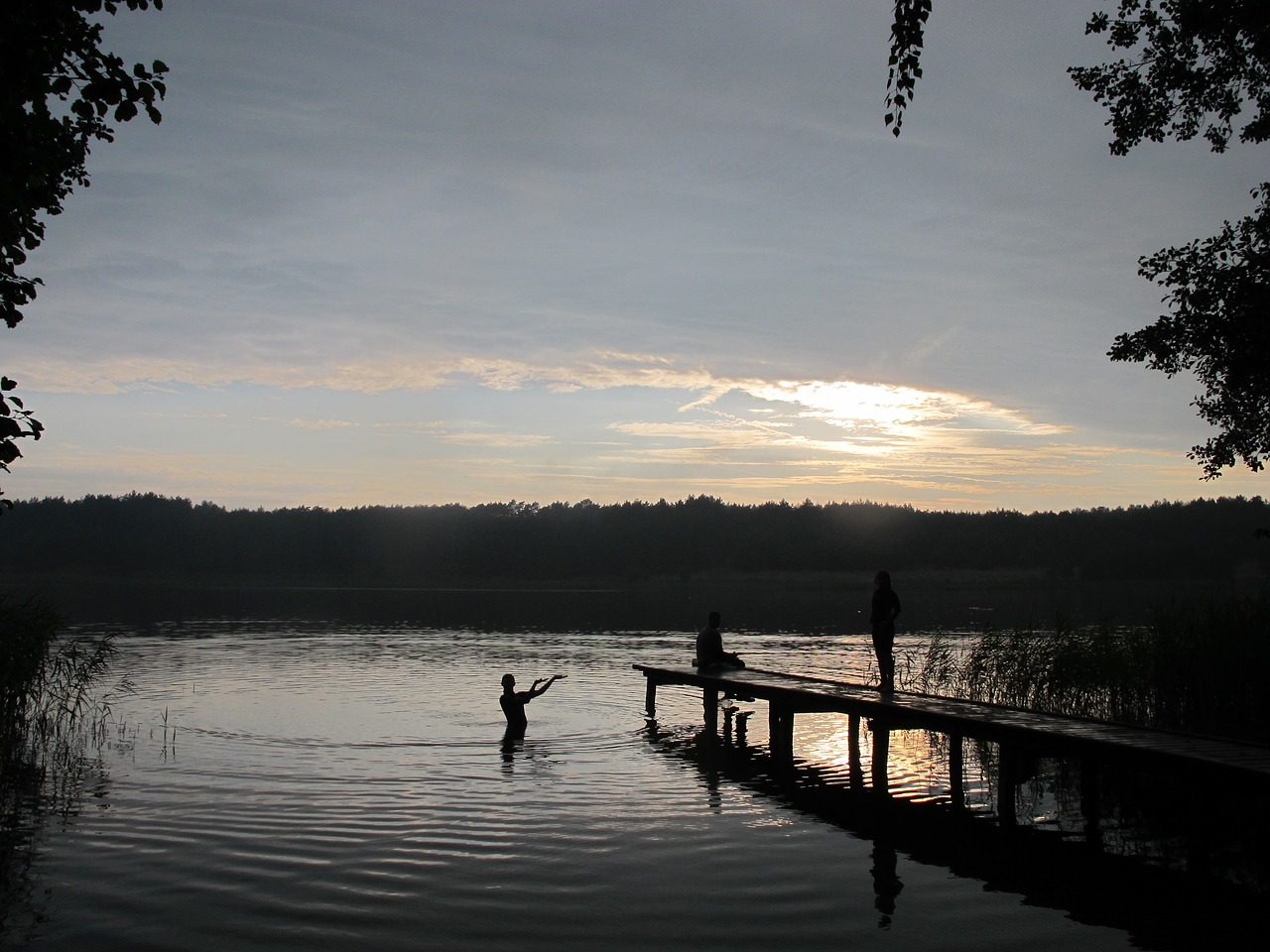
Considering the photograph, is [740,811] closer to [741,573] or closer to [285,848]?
[285,848]

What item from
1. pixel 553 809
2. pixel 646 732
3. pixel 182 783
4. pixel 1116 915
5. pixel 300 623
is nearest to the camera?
pixel 1116 915

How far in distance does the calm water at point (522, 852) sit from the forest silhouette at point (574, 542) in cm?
9712

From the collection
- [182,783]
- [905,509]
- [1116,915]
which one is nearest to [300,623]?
[182,783]

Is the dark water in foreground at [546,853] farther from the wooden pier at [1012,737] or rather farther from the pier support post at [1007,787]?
the wooden pier at [1012,737]

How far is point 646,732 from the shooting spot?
20000 millimetres

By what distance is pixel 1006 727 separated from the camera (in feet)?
42.3

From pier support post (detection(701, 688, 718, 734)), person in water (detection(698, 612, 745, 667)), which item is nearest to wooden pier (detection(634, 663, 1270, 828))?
pier support post (detection(701, 688, 718, 734))

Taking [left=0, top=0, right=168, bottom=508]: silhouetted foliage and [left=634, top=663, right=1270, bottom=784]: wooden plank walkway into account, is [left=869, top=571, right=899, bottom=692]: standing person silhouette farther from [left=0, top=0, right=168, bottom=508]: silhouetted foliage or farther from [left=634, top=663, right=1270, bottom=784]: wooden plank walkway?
[left=0, top=0, right=168, bottom=508]: silhouetted foliage

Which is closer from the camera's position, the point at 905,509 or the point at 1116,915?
the point at 1116,915

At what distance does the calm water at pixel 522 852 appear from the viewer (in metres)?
8.18

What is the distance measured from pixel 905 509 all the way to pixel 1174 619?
371 feet

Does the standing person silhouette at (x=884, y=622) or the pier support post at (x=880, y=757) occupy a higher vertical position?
the standing person silhouette at (x=884, y=622)

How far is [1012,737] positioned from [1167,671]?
176 inches

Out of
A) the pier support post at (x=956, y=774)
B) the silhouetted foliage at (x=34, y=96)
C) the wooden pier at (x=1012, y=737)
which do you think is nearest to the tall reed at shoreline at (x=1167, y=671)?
the wooden pier at (x=1012, y=737)
